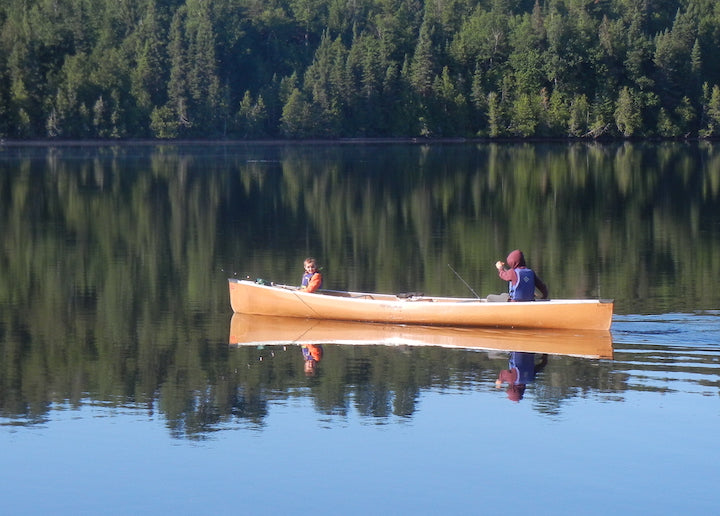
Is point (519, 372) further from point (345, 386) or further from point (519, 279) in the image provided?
point (519, 279)

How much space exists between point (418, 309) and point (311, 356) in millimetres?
2589

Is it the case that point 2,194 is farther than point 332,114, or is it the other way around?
point 332,114

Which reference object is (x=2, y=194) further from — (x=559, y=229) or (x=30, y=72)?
(x=30, y=72)

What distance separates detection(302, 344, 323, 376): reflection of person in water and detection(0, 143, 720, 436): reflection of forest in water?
211 mm

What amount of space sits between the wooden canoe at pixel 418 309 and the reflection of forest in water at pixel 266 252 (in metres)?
0.88

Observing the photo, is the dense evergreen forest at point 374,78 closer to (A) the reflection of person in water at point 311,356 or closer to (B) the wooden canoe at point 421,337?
(B) the wooden canoe at point 421,337

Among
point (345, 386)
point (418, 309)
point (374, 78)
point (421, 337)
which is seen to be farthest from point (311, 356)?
point (374, 78)

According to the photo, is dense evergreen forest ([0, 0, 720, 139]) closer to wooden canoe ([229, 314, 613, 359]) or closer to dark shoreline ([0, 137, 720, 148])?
dark shoreline ([0, 137, 720, 148])

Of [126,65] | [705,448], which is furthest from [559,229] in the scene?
[126,65]

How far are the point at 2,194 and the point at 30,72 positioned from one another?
264ft

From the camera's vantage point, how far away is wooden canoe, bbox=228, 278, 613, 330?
20109 mm

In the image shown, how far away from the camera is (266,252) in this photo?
1286 inches

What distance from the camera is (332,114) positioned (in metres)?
134

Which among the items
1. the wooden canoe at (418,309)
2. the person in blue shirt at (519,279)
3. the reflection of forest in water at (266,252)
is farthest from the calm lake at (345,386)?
the person in blue shirt at (519,279)
